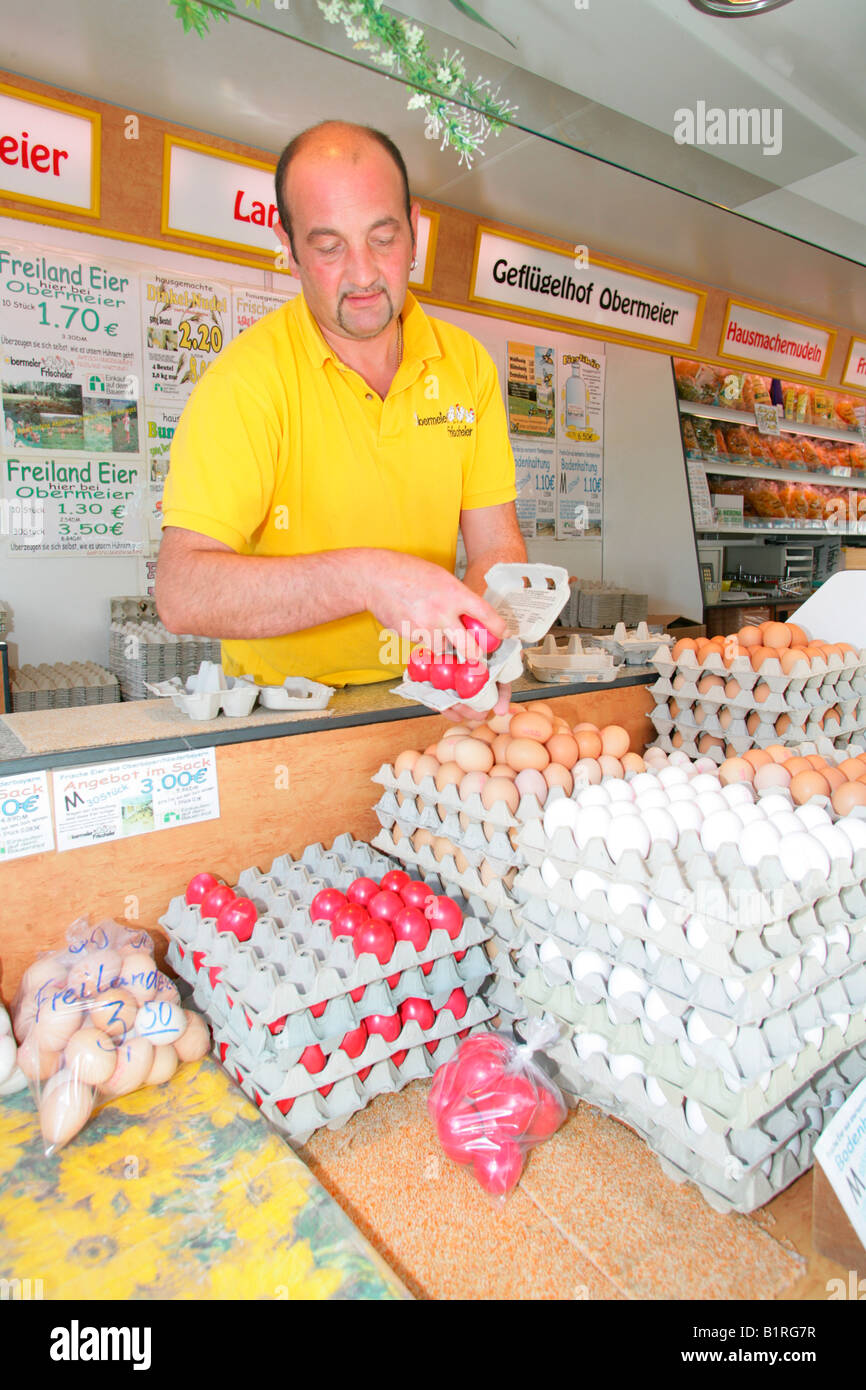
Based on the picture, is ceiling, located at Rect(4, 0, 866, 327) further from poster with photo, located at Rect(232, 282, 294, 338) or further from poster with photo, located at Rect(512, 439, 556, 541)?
poster with photo, located at Rect(512, 439, 556, 541)

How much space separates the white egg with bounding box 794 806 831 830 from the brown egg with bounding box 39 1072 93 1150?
113 centimetres

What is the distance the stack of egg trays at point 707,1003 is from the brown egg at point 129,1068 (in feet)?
2.00

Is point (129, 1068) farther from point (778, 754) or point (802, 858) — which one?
point (778, 754)

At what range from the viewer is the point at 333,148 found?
1.77m

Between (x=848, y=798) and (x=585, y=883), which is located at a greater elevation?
(x=848, y=798)

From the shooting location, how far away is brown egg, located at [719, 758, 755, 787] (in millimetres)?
1545

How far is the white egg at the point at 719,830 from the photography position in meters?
1.24

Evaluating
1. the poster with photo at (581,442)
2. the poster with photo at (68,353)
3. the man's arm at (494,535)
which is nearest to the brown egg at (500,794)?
the man's arm at (494,535)

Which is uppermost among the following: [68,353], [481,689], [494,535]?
[68,353]

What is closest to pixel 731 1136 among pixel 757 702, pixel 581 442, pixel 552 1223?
pixel 552 1223

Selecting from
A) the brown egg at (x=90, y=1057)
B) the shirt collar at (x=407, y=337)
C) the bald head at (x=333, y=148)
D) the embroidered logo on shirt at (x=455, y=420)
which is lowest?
the brown egg at (x=90, y=1057)

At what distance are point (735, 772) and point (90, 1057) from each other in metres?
1.18

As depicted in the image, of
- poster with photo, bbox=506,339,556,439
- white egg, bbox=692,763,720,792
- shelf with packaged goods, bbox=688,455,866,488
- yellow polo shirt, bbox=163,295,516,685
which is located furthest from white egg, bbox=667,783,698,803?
shelf with packaged goods, bbox=688,455,866,488

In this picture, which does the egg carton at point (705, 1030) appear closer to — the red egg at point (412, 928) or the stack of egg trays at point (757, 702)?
the red egg at point (412, 928)
